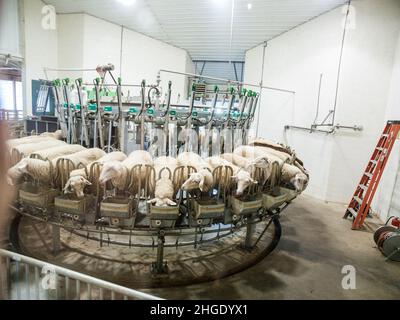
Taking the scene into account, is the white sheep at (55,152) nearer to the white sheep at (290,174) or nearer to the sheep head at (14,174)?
the sheep head at (14,174)

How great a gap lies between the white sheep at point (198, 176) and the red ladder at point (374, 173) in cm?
308

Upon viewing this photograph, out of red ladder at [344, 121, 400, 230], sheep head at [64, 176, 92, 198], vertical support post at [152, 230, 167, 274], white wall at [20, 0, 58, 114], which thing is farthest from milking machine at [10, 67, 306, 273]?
white wall at [20, 0, 58, 114]

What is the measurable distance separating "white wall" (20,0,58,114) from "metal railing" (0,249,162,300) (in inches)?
188

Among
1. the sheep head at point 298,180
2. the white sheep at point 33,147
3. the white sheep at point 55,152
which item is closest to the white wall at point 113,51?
the white sheep at point 33,147

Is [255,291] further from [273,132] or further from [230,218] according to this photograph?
[273,132]

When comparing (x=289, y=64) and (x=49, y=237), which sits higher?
(x=289, y=64)

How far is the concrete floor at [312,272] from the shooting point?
2.46 meters

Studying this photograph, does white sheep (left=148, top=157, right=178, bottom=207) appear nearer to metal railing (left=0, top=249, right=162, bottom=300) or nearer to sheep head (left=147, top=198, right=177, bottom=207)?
sheep head (left=147, top=198, right=177, bottom=207)

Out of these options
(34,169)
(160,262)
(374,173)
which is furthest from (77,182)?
(374,173)

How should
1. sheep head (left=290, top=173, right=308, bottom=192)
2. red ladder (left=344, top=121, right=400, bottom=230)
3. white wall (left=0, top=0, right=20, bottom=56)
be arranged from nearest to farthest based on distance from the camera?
sheep head (left=290, top=173, right=308, bottom=192), red ladder (left=344, top=121, right=400, bottom=230), white wall (left=0, top=0, right=20, bottom=56)

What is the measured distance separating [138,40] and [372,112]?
6304 millimetres

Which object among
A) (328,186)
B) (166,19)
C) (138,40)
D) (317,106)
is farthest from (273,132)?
(138,40)

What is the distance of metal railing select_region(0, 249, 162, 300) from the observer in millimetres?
1392

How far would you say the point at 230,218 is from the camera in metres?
2.70
